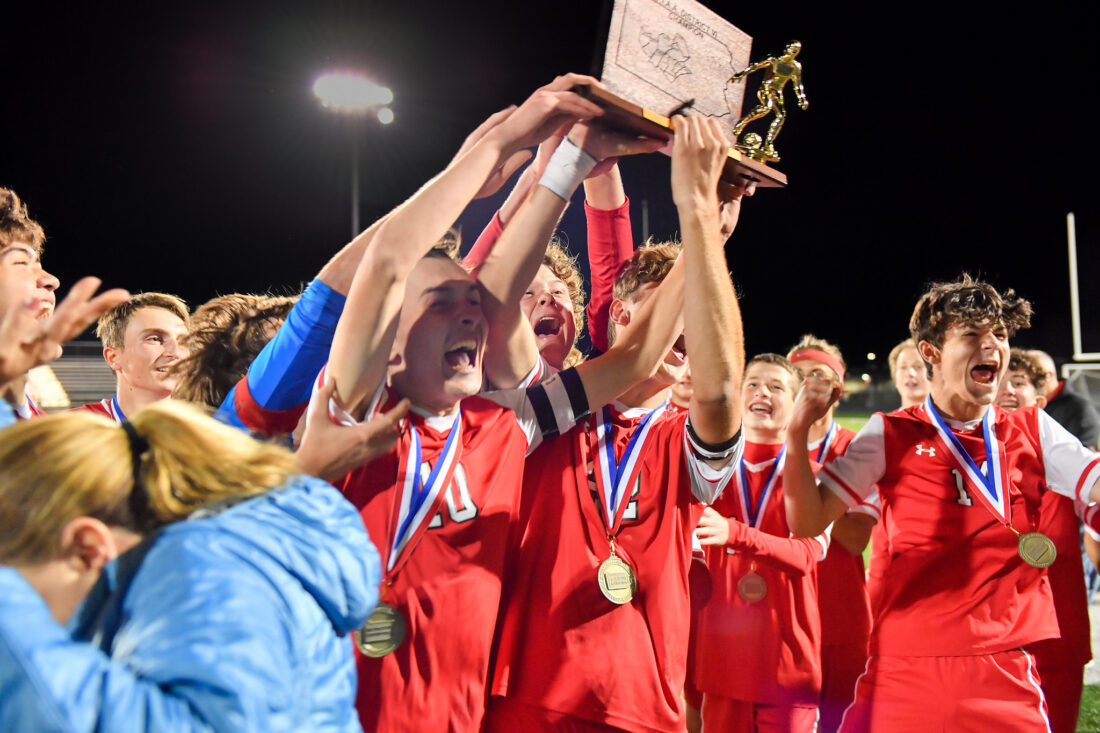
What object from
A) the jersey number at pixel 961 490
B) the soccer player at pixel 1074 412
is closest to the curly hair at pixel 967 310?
the jersey number at pixel 961 490

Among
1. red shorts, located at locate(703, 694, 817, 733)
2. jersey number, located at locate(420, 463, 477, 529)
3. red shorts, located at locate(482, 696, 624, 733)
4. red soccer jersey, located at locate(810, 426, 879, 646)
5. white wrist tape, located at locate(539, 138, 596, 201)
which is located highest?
white wrist tape, located at locate(539, 138, 596, 201)

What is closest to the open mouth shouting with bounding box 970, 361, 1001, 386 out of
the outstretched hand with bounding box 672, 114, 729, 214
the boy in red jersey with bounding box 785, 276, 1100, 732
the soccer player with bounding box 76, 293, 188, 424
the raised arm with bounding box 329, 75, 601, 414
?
the boy in red jersey with bounding box 785, 276, 1100, 732

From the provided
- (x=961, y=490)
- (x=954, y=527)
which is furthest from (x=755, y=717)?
(x=961, y=490)

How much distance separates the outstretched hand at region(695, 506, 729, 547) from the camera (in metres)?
2.83

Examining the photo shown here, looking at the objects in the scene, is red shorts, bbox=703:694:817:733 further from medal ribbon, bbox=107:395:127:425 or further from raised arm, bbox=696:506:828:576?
medal ribbon, bbox=107:395:127:425

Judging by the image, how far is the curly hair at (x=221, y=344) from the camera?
2.31 meters

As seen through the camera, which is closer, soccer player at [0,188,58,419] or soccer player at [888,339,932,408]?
soccer player at [0,188,58,419]

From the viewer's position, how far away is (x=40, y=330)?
130cm

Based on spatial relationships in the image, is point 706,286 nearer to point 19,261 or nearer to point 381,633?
point 381,633

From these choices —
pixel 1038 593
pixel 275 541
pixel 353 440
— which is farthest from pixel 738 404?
pixel 1038 593

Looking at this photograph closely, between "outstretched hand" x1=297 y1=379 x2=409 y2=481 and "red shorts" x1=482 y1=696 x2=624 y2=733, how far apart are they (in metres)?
0.91

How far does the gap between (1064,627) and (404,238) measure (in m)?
3.30

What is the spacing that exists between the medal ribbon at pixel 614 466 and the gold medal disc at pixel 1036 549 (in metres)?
1.76

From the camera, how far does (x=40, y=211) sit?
1251cm
